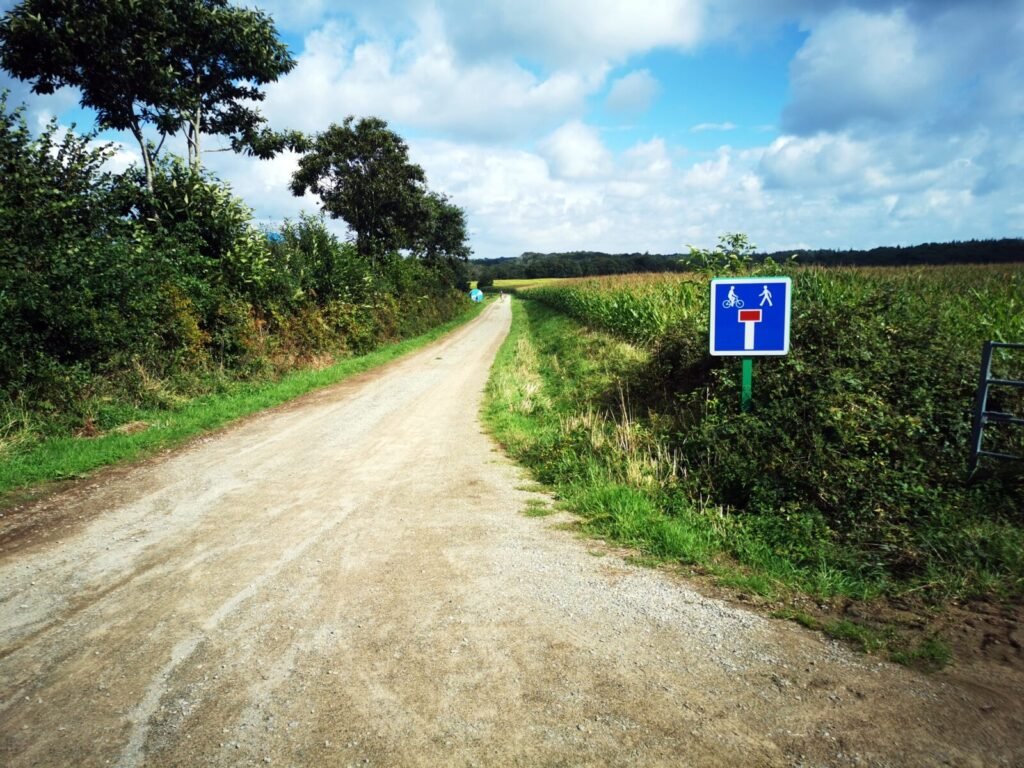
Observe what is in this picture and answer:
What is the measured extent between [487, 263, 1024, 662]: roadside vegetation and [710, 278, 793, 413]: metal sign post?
0.33 metres

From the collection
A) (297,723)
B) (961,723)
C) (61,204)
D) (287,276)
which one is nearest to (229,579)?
(297,723)

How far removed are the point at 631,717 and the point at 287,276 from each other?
15770mm

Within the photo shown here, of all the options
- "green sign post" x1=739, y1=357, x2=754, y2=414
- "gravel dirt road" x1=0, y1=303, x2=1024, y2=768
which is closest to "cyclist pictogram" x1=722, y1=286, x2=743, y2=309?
"green sign post" x1=739, y1=357, x2=754, y2=414

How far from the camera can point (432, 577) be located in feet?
Result: 13.9

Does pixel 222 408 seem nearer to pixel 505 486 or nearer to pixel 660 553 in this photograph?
pixel 505 486

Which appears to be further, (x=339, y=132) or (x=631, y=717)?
(x=339, y=132)

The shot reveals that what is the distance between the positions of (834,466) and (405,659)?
14.0 ft

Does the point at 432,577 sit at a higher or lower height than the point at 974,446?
lower

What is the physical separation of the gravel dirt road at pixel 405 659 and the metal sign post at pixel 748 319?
8.99 ft

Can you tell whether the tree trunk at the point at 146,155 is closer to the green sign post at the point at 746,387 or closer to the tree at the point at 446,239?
the green sign post at the point at 746,387

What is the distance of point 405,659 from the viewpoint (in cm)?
321

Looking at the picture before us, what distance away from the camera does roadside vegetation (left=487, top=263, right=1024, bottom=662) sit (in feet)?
13.7

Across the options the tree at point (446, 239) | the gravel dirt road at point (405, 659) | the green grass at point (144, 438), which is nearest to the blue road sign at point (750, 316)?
the gravel dirt road at point (405, 659)

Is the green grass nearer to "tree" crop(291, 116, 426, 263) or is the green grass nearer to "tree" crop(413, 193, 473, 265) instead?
"tree" crop(291, 116, 426, 263)
